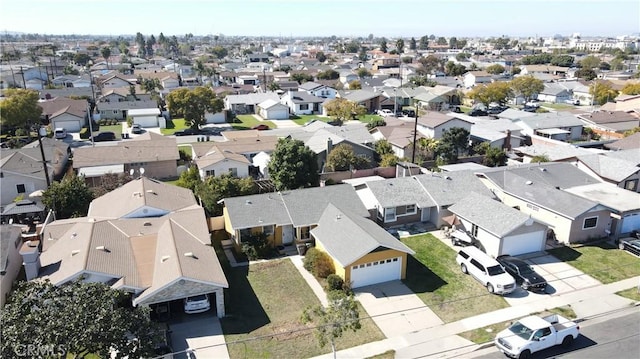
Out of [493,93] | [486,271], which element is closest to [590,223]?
[486,271]

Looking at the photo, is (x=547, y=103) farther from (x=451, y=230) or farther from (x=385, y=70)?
(x=451, y=230)

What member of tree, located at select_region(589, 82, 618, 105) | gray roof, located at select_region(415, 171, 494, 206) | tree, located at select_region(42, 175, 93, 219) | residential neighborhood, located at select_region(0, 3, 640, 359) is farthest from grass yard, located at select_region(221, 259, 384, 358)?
tree, located at select_region(589, 82, 618, 105)

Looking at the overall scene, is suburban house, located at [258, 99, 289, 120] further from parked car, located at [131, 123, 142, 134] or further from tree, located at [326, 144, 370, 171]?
tree, located at [326, 144, 370, 171]

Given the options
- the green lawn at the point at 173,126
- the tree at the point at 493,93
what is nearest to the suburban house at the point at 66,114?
the green lawn at the point at 173,126

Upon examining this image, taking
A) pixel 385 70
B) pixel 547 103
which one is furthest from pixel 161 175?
pixel 385 70

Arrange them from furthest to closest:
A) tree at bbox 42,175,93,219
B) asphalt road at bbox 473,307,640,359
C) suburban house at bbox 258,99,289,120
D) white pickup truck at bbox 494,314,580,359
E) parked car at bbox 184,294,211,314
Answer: suburban house at bbox 258,99,289,120, tree at bbox 42,175,93,219, parked car at bbox 184,294,211,314, asphalt road at bbox 473,307,640,359, white pickup truck at bbox 494,314,580,359

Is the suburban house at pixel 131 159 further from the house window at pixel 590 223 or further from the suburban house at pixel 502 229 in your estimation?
the house window at pixel 590 223
